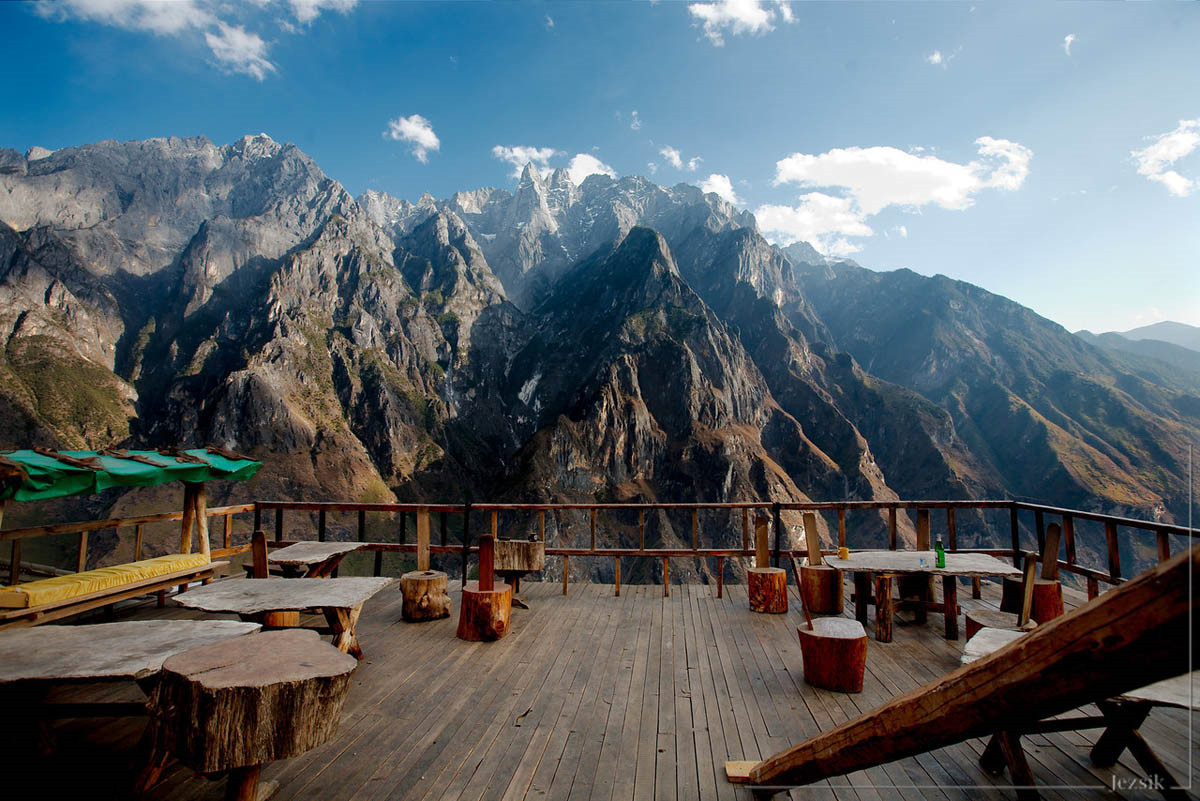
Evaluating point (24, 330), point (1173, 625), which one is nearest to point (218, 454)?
point (1173, 625)

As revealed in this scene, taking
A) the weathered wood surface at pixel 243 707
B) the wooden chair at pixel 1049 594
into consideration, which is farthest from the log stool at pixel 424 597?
the wooden chair at pixel 1049 594

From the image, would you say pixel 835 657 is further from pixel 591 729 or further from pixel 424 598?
pixel 424 598

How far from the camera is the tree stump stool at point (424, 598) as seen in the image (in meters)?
7.05

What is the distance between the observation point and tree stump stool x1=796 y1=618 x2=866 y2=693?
497cm

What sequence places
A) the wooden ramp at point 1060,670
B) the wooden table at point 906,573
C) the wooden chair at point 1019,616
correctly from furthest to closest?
the wooden table at point 906,573
the wooden chair at point 1019,616
the wooden ramp at point 1060,670

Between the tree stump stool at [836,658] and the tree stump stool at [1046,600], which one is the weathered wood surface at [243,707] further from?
the tree stump stool at [1046,600]

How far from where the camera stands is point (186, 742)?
259cm

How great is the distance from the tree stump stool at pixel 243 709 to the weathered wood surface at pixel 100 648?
649 millimetres

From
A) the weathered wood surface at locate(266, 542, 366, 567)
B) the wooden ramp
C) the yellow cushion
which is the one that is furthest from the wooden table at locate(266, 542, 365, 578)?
the wooden ramp

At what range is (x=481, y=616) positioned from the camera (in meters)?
6.33

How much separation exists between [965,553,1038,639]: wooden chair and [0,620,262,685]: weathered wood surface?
620 centimetres

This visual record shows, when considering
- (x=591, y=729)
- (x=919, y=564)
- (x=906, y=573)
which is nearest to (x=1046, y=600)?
(x=919, y=564)

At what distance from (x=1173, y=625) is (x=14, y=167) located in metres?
183

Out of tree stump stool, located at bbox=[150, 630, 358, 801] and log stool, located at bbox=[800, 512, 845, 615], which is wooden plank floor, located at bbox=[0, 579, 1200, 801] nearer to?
log stool, located at bbox=[800, 512, 845, 615]
